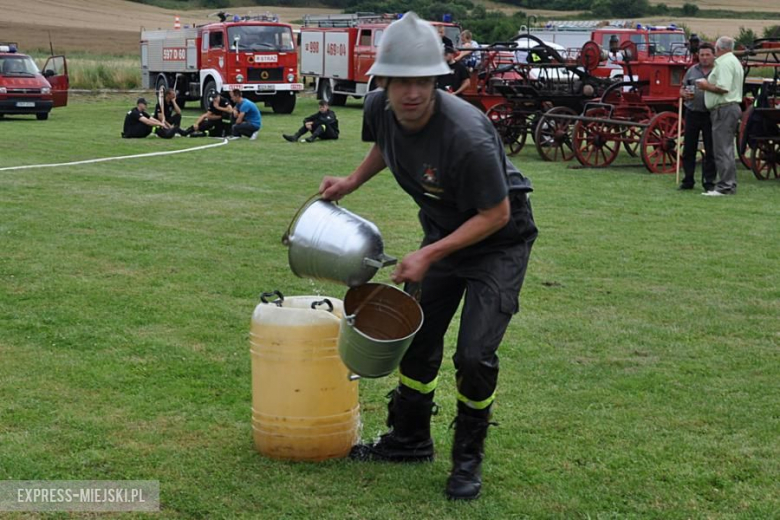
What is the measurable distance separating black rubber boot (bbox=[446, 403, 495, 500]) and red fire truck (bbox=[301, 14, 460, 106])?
26.9 m

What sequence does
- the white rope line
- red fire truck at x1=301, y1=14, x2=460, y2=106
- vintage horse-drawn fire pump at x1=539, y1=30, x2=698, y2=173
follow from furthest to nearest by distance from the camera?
1. red fire truck at x1=301, y1=14, x2=460, y2=106
2. vintage horse-drawn fire pump at x1=539, y1=30, x2=698, y2=173
3. the white rope line

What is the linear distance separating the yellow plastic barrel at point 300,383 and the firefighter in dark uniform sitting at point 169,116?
1845cm

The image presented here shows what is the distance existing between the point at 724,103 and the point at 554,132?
4.53 m

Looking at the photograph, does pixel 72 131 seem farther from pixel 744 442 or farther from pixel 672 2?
pixel 672 2

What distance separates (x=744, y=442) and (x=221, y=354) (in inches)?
114

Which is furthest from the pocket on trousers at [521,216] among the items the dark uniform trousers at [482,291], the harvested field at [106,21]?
the harvested field at [106,21]

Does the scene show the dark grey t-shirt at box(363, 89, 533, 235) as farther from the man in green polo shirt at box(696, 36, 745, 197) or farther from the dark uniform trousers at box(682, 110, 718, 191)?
the dark uniform trousers at box(682, 110, 718, 191)

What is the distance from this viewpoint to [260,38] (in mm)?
30531

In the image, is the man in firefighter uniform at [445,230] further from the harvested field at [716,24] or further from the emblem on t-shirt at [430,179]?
the harvested field at [716,24]

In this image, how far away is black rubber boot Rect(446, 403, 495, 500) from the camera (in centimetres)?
444

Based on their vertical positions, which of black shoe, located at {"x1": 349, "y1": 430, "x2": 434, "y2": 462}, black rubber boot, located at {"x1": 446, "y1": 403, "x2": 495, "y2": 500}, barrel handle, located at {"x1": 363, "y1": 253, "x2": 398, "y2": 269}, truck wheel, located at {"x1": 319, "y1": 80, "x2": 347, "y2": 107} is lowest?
truck wheel, located at {"x1": 319, "y1": 80, "x2": 347, "y2": 107}

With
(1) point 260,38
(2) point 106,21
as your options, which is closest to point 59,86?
(1) point 260,38

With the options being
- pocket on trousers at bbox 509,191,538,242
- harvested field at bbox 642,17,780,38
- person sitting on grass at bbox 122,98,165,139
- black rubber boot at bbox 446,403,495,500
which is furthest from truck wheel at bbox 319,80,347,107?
black rubber boot at bbox 446,403,495,500

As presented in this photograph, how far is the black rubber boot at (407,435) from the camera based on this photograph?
482cm
